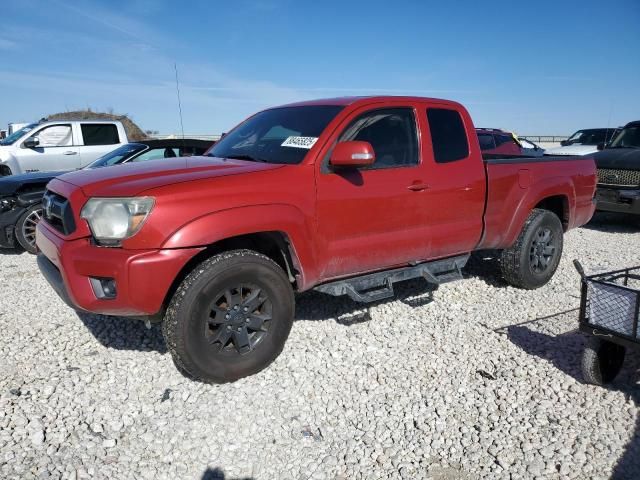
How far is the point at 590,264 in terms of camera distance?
6.54 metres

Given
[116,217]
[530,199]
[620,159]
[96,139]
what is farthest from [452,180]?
[96,139]

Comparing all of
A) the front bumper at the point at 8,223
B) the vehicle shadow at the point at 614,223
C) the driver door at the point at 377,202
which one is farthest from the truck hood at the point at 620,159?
the front bumper at the point at 8,223

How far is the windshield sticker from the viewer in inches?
147

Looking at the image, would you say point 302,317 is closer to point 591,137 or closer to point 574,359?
point 574,359

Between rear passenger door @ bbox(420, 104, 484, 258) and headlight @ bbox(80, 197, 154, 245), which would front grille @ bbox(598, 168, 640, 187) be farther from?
headlight @ bbox(80, 197, 154, 245)

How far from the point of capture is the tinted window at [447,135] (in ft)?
14.4

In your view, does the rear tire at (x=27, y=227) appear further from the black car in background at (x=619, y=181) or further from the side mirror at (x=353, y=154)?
the black car in background at (x=619, y=181)

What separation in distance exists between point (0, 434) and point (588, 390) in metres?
3.56

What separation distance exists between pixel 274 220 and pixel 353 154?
717mm

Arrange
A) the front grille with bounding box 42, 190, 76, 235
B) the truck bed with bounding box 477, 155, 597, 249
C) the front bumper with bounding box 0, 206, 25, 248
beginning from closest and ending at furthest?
the front grille with bounding box 42, 190, 76, 235, the truck bed with bounding box 477, 155, 597, 249, the front bumper with bounding box 0, 206, 25, 248

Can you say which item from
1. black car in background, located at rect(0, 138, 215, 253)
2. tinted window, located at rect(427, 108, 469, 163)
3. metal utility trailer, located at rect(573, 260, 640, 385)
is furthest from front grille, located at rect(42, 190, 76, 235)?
metal utility trailer, located at rect(573, 260, 640, 385)

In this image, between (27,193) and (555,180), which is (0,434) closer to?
(27,193)

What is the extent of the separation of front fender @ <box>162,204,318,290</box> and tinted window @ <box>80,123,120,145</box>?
379 inches

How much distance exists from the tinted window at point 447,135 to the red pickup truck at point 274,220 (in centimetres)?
1
